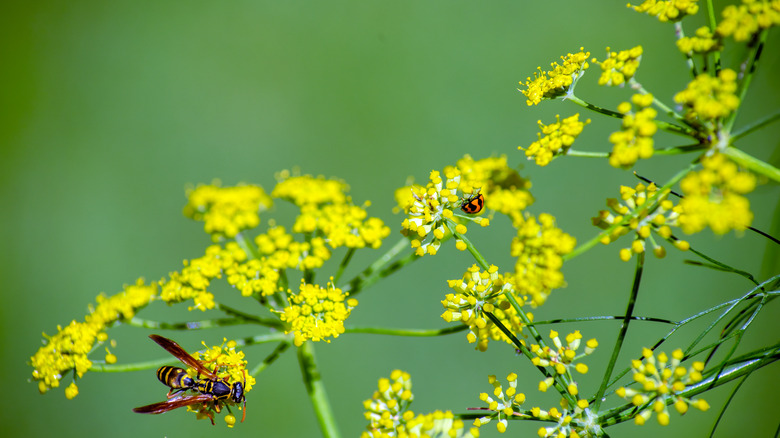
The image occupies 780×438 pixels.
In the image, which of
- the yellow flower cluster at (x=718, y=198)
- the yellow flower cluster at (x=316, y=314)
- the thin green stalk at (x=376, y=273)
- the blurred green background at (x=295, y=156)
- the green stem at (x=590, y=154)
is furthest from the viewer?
the blurred green background at (x=295, y=156)

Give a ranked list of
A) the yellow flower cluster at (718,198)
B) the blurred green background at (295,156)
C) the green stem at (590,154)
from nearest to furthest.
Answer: the yellow flower cluster at (718,198) < the green stem at (590,154) < the blurred green background at (295,156)

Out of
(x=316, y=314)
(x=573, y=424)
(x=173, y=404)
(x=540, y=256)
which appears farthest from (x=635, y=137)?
(x=173, y=404)

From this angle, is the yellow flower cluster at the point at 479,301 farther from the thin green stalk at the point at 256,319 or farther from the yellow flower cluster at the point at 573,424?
the thin green stalk at the point at 256,319

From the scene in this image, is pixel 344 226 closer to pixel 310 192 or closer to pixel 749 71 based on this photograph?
pixel 310 192

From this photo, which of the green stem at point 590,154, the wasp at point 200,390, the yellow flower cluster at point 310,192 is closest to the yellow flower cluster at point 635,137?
the green stem at point 590,154

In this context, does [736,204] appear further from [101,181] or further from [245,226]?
[101,181]

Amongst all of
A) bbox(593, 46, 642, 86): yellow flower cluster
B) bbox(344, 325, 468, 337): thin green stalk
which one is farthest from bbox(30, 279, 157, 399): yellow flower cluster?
bbox(593, 46, 642, 86): yellow flower cluster

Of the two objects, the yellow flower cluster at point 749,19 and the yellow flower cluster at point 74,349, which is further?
the yellow flower cluster at point 74,349

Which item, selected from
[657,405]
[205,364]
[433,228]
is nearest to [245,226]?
[205,364]
